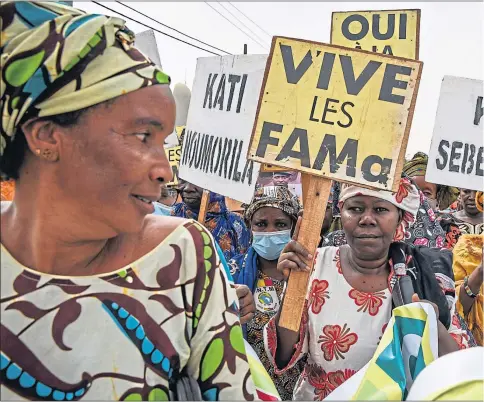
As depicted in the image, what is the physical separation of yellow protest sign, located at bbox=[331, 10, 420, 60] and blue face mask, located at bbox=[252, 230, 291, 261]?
1344 mm

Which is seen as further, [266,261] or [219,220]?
[219,220]

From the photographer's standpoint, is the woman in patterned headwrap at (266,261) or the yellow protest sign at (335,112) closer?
the yellow protest sign at (335,112)

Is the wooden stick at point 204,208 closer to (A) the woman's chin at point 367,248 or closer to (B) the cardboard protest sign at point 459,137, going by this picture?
(A) the woman's chin at point 367,248

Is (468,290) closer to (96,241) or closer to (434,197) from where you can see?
(96,241)

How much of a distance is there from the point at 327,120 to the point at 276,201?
140cm

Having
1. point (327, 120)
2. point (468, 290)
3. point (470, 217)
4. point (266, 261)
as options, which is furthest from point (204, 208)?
point (470, 217)

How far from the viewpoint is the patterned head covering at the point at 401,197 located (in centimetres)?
284

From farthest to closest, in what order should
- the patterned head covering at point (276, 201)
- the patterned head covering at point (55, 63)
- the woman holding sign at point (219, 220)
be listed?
the woman holding sign at point (219, 220)
the patterned head covering at point (276, 201)
the patterned head covering at point (55, 63)

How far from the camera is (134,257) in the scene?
1.34 metres

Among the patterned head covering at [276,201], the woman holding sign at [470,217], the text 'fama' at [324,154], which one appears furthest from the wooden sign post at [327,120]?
the woman holding sign at [470,217]

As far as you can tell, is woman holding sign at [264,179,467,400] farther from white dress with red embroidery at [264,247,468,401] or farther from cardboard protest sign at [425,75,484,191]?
cardboard protest sign at [425,75,484,191]

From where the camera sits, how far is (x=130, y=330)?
129 centimetres

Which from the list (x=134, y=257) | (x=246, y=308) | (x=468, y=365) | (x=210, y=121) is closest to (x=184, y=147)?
(x=210, y=121)

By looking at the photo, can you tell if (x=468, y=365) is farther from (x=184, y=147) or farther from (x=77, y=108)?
(x=184, y=147)
